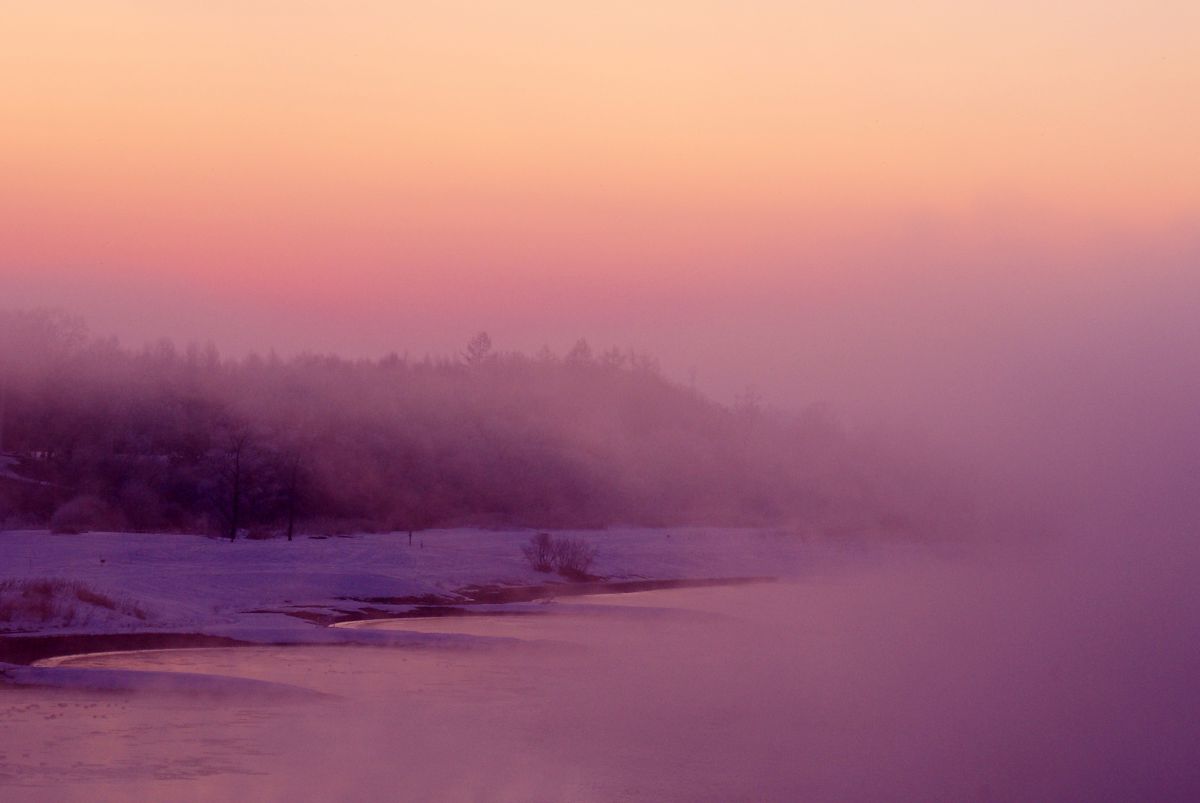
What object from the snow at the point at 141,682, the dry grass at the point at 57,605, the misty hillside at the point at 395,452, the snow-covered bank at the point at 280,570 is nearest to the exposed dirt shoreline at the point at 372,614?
the snow-covered bank at the point at 280,570

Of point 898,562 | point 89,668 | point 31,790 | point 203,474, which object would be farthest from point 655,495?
point 31,790

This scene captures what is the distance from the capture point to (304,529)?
53812mm

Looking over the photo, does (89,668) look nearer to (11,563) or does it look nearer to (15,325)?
(11,563)

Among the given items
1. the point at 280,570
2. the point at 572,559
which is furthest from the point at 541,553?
the point at 280,570

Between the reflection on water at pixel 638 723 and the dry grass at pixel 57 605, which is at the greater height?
the dry grass at pixel 57 605

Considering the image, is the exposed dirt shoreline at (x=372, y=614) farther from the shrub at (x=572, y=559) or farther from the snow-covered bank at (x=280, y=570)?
the shrub at (x=572, y=559)

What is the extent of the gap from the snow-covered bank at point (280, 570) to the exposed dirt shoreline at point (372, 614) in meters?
0.37

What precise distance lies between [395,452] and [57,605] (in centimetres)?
5052

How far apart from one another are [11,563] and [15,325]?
155 ft

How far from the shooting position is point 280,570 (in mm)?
34812

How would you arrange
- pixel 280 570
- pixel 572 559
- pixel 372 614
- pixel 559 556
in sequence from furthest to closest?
pixel 572 559 → pixel 559 556 → pixel 280 570 → pixel 372 614

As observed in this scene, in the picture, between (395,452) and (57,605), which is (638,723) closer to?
(57,605)

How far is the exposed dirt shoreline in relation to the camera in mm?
22578

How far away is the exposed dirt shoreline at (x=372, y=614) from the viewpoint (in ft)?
74.1
